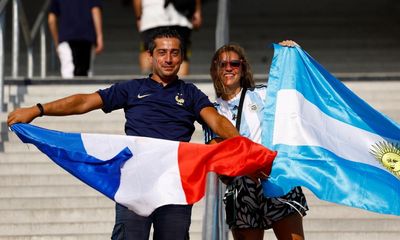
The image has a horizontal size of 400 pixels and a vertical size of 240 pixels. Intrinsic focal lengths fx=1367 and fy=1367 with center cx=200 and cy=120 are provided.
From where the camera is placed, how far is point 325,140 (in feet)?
27.6

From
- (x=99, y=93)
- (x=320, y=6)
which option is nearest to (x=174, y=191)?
(x=99, y=93)

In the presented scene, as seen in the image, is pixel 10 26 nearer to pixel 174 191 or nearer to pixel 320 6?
pixel 320 6

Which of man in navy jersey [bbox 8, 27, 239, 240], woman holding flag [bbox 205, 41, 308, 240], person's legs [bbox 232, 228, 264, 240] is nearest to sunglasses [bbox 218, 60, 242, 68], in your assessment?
woman holding flag [bbox 205, 41, 308, 240]

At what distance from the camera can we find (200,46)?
17953 mm

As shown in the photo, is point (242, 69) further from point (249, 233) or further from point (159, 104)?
point (249, 233)

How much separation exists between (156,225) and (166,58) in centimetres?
96

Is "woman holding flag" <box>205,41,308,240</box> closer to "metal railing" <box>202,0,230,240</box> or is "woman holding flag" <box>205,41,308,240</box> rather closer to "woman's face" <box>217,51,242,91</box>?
"woman's face" <box>217,51,242,91</box>

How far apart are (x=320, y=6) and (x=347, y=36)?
1.24m

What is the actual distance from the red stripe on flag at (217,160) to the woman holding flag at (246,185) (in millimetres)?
258

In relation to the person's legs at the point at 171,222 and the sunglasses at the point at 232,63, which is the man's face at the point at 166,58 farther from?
the person's legs at the point at 171,222

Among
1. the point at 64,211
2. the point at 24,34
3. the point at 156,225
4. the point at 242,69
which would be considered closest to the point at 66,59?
the point at 24,34

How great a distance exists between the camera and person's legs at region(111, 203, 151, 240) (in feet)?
24.5

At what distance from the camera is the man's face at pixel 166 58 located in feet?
25.5

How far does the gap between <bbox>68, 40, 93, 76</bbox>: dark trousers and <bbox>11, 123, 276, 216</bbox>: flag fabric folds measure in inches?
230
